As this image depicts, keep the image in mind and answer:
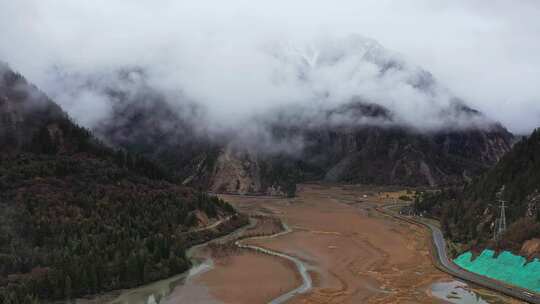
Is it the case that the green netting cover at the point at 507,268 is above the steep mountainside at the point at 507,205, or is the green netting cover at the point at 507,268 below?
below

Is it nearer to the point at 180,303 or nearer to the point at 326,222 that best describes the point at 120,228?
the point at 180,303

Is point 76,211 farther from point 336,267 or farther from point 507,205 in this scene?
point 507,205

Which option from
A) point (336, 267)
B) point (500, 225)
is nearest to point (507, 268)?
point (500, 225)

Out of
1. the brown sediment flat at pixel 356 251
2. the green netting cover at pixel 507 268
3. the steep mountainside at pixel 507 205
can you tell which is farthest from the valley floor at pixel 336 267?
the steep mountainside at pixel 507 205

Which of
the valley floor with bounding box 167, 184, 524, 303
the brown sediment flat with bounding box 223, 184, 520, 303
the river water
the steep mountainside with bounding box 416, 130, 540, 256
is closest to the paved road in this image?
the valley floor with bounding box 167, 184, 524, 303

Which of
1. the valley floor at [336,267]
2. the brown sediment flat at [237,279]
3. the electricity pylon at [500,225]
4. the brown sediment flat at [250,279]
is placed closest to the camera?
the brown sediment flat at [237,279]

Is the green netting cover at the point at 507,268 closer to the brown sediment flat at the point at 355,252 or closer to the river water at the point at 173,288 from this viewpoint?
the brown sediment flat at the point at 355,252
